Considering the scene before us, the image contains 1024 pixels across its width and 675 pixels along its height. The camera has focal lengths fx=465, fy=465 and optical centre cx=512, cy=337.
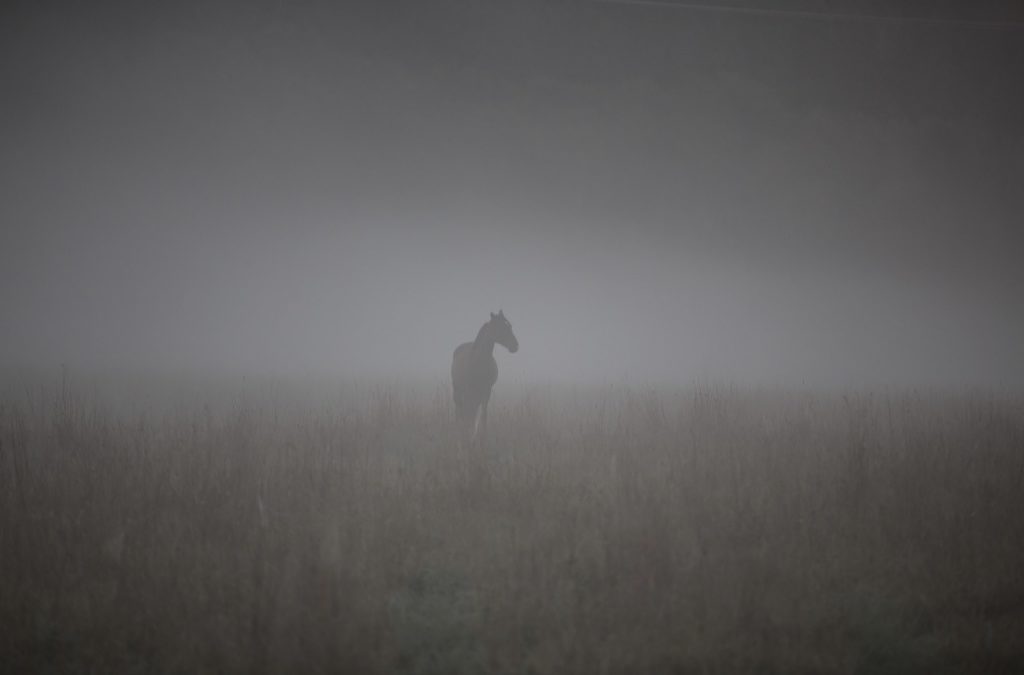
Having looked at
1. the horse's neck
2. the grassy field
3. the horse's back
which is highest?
the horse's neck

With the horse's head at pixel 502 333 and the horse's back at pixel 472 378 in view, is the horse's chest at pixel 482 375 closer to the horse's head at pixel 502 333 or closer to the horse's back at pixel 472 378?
the horse's back at pixel 472 378

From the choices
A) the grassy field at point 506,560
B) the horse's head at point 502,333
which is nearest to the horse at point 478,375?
the horse's head at point 502,333

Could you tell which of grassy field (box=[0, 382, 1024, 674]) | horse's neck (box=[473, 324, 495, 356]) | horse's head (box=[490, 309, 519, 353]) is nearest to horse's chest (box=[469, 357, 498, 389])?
horse's neck (box=[473, 324, 495, 356])

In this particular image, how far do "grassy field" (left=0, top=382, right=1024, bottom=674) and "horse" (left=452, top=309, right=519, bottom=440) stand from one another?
9.32 feet

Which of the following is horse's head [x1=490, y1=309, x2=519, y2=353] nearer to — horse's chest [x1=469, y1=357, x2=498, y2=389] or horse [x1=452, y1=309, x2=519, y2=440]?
horse [x1=452, y1=309, x2=519, y2=440]

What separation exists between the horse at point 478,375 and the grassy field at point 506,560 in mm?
2841

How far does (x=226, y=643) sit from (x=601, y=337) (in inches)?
2521

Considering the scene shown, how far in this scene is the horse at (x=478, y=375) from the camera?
1043 cm

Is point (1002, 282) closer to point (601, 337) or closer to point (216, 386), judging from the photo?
point (601, 337)

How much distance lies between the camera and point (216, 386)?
1952cm

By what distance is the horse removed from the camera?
1043 cm

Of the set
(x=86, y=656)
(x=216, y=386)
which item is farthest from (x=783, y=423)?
(x=216, y=386)

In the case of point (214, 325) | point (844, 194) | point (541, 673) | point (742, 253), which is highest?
point (844, 194)

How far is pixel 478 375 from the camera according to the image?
34.6 feet
